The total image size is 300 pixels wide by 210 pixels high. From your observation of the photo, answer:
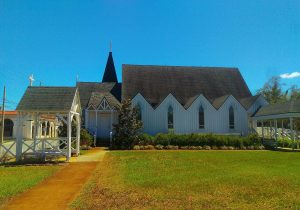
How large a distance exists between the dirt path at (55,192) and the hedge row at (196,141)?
1328 centimetres

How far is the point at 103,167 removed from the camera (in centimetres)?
1555

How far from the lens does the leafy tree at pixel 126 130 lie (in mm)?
27031

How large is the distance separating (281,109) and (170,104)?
1201 cm

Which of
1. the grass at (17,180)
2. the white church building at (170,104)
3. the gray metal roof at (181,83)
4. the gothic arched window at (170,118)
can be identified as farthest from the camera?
the gray metal roof at (181,83)

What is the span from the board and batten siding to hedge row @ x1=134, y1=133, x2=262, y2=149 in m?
6.30

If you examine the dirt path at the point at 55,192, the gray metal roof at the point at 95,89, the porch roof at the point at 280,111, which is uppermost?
the gray metal roof at the point at 95,89

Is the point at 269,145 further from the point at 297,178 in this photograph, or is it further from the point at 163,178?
the point at 163,178

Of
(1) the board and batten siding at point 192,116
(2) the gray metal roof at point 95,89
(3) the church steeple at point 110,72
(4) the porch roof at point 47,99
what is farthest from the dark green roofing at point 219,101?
(4) the porch roof at point 47,99

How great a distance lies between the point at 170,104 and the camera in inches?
1369

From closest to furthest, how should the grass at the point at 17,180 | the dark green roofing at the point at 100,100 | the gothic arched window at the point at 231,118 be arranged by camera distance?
the grass at the point at 17,180
the dark green roofing at the point at 100,100
the gothic arched window at the point at 231,118

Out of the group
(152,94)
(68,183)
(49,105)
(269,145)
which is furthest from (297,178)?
(152,94)

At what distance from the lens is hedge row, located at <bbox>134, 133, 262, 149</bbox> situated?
2766 centimetres

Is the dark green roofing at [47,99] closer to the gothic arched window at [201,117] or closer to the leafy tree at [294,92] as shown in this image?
the gothic arched window at [201,117]

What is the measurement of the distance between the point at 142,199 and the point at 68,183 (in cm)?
419
